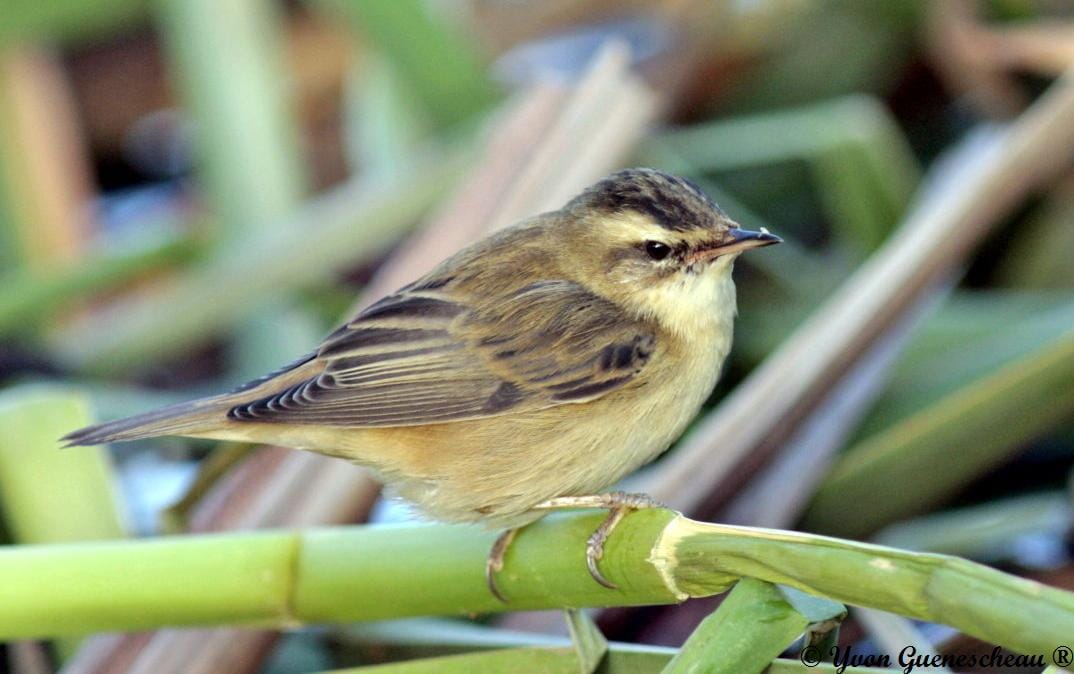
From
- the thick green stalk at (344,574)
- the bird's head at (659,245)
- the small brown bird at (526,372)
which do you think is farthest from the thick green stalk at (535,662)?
the bird's head at (659,245)

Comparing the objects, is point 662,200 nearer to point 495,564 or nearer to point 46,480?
point 495,564

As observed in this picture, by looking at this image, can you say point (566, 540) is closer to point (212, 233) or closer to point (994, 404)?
point (994, 404)

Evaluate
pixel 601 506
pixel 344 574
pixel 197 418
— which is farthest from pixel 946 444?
pixel 197 418

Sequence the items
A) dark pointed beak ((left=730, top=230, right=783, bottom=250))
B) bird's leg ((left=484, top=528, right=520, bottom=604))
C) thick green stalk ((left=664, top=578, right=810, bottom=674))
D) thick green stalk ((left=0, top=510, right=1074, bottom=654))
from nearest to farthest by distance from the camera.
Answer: thick green stalk ((left=664, top=578, right=810, bottom=674)) → thick green stalk ((left=0, top=510, right=1074, bottom=654)) → bird's leg ((left=484, top=528, right=520, bottom=604)) → dark pointed beak ((left=730, top=230, right=783, bottom=250))

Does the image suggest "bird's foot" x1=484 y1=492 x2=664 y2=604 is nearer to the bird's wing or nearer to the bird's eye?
the bird's wing

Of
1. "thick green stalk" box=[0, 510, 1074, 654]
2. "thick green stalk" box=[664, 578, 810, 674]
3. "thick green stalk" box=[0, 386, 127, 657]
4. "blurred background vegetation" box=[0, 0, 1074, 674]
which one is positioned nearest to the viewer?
"thick green stalk" box=[664, 578, 810, 674]

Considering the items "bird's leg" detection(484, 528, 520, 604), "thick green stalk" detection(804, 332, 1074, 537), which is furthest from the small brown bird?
"thick green stalk" detection(804, 332, 1074, 537)
